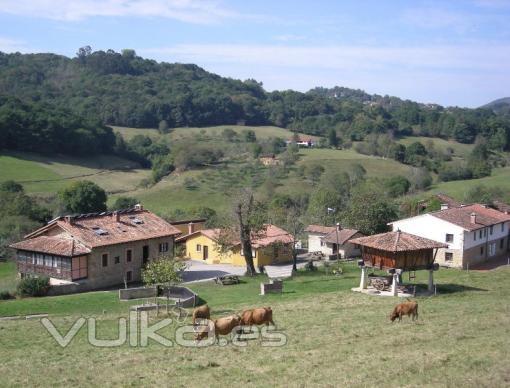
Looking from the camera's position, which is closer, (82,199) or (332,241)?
(332,241)

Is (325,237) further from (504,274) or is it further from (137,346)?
(137,346)

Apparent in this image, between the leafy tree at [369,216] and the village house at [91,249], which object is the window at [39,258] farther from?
the leafy tree at [369,216]

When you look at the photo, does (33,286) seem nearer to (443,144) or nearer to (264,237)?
(264,237)

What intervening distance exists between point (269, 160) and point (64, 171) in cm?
4227

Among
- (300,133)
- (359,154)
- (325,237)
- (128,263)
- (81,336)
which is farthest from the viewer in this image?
(300,133)

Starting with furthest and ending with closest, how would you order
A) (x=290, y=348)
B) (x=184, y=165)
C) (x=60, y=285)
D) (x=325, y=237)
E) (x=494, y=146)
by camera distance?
(x=494, y=146)
(x=184, y=165)
(x=325, y=237)
(x=60, y=285)
(x=290, y=348)

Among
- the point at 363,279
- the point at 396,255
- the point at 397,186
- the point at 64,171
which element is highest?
the point at 396,255

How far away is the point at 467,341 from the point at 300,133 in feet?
523

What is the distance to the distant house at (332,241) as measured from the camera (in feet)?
212

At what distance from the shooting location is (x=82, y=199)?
83.4m

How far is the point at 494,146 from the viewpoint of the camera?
161 m

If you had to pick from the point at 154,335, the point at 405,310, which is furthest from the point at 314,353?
the point at 405,310

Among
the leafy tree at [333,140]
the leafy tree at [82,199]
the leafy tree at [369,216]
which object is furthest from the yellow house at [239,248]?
the leafy tree at [333,140]

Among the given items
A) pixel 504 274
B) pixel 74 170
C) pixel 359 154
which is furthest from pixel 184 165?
pixel 504 274
